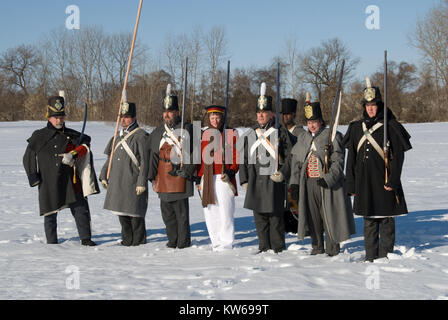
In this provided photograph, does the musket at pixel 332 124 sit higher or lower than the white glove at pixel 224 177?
higher

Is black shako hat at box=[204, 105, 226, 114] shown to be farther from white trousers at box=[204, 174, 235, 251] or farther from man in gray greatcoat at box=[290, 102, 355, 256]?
man in gray greatcoat at box=[290, 102, 355, 256]

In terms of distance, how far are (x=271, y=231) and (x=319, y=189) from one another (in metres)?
0.79

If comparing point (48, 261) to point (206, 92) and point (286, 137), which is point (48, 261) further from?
point (206, 92)

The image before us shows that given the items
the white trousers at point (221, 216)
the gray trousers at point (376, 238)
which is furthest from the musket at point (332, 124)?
the white trousers at point (221, 216)

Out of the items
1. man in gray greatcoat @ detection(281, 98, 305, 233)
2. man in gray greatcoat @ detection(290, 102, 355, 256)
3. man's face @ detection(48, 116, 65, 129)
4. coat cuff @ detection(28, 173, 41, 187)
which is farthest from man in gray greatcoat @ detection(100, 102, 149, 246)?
man in gray greatcoat @ detection(290, 102, 355, 256)

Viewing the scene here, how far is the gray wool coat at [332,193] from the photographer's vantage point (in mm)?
5887

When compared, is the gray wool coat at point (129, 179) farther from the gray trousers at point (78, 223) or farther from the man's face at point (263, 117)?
the man's face at point (263, 117)

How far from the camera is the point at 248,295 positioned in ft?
14.0

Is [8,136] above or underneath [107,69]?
underneath

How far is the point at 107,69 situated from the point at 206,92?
1475cm

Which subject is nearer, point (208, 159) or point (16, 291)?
point (16, 291)

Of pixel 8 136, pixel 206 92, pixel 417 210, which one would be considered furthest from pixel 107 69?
pixel 417 210

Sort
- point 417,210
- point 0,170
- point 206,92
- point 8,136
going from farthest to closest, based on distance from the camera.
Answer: point 206,92 → point 8,136 → point 0,170 → point 417,210

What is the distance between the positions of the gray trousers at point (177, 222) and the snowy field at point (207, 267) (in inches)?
7.3
